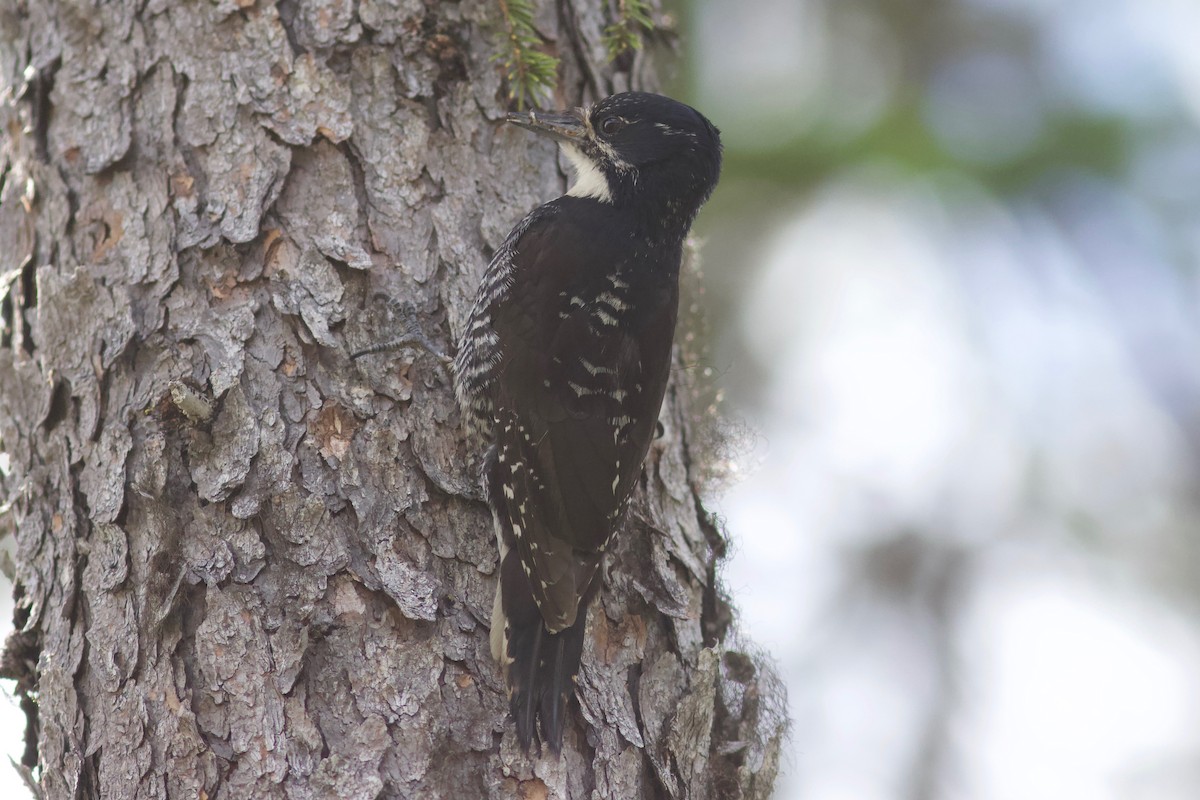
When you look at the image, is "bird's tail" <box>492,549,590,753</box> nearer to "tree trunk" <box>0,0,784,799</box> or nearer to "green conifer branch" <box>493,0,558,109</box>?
"tree trunk" <box>0,0,784,799</box>

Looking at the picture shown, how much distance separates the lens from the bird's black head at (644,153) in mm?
3271

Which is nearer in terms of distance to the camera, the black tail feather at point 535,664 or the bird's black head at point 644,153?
Answer: the black tail feather at point 535,664

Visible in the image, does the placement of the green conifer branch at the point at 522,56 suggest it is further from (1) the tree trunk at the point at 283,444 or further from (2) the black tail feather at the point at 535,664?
(2) the black tail feather at the point at 535,664

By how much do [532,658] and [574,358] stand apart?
2.95ft

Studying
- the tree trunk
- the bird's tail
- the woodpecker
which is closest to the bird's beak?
the woodpecker

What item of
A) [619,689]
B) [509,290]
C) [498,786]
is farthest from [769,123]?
[498,786]

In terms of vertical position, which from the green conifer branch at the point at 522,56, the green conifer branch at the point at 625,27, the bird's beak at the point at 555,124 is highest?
the green conifer branch at the point at 625,27

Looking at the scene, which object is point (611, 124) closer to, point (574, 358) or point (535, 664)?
point (574, 358)

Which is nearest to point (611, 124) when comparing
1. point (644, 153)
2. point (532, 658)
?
point (644, 153)

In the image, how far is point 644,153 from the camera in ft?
10.9

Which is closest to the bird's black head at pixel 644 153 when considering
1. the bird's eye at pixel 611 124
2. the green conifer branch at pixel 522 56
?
the bird's eye at pixel 611 124

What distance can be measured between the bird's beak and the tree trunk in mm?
123

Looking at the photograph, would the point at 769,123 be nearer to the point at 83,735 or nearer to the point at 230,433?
the point at 230,433

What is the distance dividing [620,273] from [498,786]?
57.6 inches
